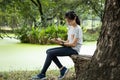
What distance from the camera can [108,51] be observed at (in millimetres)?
2902

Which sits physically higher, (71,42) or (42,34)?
(71,42)

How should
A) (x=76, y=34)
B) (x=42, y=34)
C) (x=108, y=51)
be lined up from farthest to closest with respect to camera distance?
(x=42, y=34)
(x=76, y=34)
(x=108, y=51)

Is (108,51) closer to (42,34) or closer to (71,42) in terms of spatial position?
(71,42)

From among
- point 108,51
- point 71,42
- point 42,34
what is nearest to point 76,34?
point 71,42

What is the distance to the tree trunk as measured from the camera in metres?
2.84

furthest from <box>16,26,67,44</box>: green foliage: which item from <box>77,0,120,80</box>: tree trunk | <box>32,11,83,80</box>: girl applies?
<box>77,0,120,80</box>: tree trunk

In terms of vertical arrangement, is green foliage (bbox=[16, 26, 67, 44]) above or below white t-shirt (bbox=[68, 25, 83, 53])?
below

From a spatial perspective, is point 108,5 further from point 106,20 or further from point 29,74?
point 29,74

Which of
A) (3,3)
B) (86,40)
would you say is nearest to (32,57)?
(3,3)

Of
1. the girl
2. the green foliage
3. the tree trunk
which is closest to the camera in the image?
the tree trunk

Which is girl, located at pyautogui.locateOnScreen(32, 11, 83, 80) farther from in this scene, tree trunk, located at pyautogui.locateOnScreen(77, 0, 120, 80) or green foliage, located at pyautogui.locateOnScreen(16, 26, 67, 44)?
green foliage, located at pyautogui.locateOnScreen(16, 26, 67, 44)

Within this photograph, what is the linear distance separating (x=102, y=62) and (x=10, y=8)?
362 cm

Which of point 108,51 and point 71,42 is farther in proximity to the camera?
point 71,42

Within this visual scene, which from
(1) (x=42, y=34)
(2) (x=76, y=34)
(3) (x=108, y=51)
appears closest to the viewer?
(3) (x=108, y=51)
